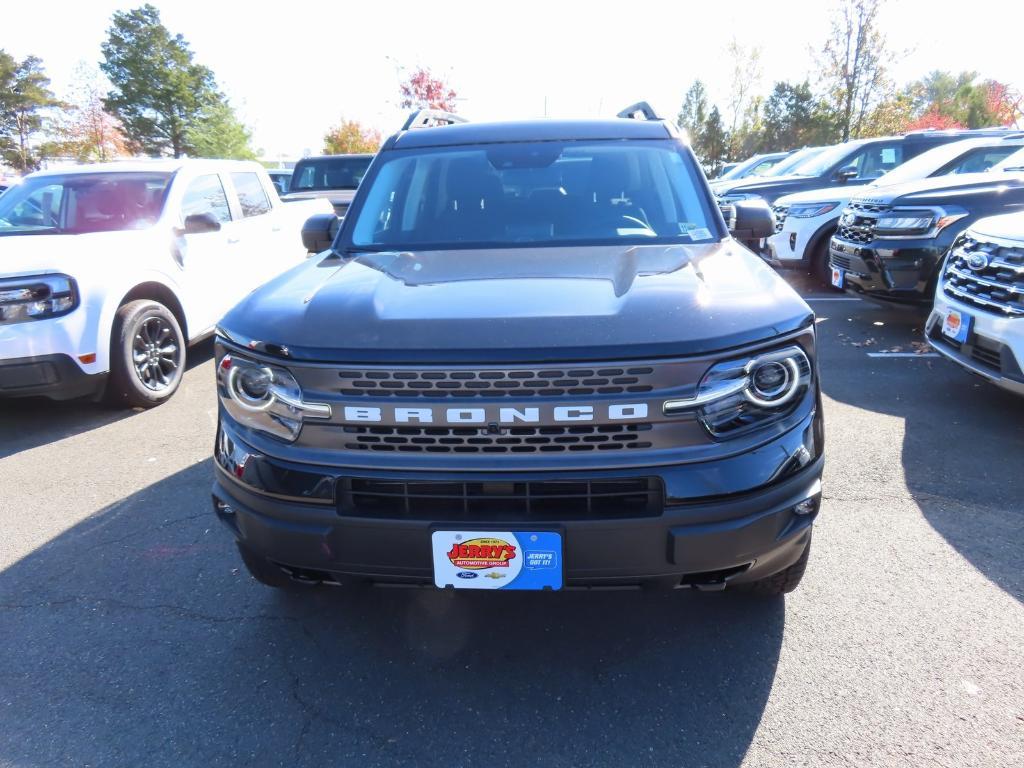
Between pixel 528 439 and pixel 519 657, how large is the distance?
0.94 metres

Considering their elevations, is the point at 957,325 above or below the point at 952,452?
above

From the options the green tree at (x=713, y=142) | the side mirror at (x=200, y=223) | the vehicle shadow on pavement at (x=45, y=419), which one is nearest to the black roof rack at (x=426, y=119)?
the side mirror at (x=200, y=223)

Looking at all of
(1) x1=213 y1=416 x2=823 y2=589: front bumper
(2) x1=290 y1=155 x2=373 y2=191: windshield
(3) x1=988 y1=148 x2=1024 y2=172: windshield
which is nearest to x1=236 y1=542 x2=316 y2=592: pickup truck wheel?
(1) x1=213 y1=416 x2=823 y2=589: front bumper

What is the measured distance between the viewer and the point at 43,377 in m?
4.58

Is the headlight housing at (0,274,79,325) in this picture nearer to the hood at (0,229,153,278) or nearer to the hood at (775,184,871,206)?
the hood at (0,229,153,278)

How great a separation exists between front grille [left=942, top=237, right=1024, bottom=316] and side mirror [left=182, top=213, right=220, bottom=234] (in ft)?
17.4

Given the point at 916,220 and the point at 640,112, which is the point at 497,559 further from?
the point at 916,220

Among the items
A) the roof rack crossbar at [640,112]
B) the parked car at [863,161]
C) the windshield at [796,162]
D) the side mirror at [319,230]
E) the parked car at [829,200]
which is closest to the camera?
the side mirror at [319,230]

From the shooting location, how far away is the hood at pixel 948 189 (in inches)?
248

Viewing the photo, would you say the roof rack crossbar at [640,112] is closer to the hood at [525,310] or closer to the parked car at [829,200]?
the hood at [525,310]

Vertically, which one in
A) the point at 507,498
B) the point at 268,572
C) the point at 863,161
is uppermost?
the point at 863,161

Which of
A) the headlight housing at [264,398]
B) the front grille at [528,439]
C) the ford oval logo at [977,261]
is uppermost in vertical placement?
the ford oval logo at [977,261]

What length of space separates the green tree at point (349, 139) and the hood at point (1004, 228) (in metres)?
31.1

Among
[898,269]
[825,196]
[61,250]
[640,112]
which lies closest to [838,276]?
[898,269]
